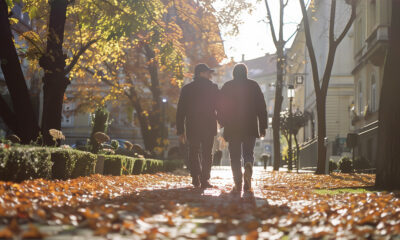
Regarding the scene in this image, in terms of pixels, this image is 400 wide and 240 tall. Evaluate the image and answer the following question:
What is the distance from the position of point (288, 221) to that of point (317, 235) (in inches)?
29.6

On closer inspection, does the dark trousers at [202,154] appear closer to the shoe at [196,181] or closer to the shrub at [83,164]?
the shoe at [196,181]

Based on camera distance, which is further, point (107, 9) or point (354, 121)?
point (354, 121)

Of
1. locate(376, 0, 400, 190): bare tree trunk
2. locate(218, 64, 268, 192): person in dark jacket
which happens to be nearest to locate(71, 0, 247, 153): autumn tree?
locate(218, 64, 268, 192): person in dark jacket

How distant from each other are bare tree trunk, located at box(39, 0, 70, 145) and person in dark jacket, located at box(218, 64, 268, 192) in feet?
18.5

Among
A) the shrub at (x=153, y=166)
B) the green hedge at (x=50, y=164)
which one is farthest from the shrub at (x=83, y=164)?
the shrub at (x=153, y=166)

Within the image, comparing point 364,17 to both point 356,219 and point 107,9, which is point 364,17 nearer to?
point 107,9

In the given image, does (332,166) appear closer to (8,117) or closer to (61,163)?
(8,117)

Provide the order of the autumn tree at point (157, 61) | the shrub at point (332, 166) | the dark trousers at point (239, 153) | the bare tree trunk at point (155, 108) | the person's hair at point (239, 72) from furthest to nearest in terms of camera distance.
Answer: the bare tree trunk at point (155, 108), the shrub at point (332, 166), the autumn tree at point (157, 61), the person's hair at point (239, 72), the dark trousers at point (239, 153)

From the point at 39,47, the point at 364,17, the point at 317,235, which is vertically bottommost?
the point at 317,235

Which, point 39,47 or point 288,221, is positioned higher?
point 39,47

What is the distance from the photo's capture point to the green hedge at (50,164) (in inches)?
283

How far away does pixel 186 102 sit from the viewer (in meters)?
9.84

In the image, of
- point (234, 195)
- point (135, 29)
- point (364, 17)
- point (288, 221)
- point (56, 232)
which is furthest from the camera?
point (364, 17)

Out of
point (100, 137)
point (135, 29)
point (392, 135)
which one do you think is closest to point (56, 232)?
point (392, 135)
